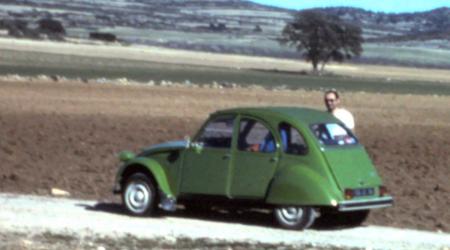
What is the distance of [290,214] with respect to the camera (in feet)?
53.8

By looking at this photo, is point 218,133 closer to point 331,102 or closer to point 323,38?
point 331,102

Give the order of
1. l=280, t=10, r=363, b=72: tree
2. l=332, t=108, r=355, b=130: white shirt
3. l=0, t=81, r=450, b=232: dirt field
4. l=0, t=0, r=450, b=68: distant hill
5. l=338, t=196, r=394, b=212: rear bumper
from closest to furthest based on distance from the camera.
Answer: l=338, t=196, r=394, b=212: rear bumper → l=332, t=108, r=355, b=130: white shirt → l=0, t=81, r=450, b=232: dirt field → l=280, t=10, r=363, b=72: tree → l=0, t=0, r=450, b=68: distant hill

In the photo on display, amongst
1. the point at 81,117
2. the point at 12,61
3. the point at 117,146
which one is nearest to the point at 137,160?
the point at 117,146

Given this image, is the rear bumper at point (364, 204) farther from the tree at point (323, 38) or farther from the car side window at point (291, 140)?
the tree at point (323, 38)

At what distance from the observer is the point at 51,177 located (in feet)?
70.1

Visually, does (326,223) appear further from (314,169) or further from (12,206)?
(12,206)

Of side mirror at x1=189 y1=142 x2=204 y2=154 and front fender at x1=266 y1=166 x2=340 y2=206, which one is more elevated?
side mirror at x1=189 y1=142 x2=204 y2=154

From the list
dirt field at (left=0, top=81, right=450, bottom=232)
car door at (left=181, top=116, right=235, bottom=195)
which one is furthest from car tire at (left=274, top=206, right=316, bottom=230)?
dirt field at (left=0, top=81, right=450, bottom=232)

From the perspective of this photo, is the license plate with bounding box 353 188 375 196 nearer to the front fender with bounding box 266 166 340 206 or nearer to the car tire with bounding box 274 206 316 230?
the front fender with bounding box 266 166 340 206

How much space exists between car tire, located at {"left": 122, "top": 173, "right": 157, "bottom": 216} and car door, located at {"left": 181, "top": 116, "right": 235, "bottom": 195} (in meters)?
0.38

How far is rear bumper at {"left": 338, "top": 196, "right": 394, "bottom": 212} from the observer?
16.0 metres

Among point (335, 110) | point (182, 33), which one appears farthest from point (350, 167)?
point (182, 33)

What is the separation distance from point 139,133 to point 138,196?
11443 mm

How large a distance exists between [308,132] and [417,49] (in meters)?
151
